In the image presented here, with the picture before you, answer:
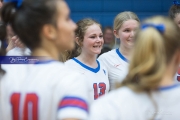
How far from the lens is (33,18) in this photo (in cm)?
185

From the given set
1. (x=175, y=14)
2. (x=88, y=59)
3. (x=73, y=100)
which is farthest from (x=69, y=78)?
(x=175, y=14)

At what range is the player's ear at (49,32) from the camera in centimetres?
185

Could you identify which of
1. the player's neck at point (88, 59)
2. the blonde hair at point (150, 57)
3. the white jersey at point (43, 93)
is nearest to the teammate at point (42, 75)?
the white jersey at point (43, 93)

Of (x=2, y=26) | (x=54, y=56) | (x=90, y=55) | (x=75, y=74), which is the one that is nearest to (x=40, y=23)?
(x=54, y=56)

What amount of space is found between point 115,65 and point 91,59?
9.2 inches

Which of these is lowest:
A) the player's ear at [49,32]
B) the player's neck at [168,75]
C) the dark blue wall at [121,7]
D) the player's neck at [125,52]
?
the player's neck at [168,75]

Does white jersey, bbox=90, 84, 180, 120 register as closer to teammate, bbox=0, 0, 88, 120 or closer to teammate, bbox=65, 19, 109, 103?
teammate, bbox=0, 0, 88, 120

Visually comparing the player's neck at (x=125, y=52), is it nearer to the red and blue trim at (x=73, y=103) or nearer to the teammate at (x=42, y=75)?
the teammate at (x=42, y=75)

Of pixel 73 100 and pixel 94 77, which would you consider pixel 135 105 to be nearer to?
pixel 73 100

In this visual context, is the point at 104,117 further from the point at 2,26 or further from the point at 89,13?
the point at 89,13

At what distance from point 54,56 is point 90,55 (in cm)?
194

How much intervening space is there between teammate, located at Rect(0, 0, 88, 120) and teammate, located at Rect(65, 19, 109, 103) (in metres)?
1.64

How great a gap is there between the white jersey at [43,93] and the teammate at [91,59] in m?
1.63

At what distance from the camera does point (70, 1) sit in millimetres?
8719
